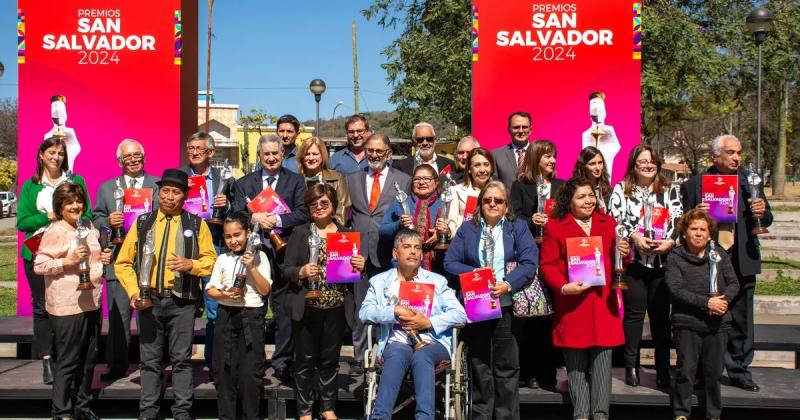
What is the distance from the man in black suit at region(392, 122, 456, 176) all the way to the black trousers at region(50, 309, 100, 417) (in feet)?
9.25

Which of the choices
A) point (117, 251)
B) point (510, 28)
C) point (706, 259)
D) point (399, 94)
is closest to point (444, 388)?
point (706, 259)

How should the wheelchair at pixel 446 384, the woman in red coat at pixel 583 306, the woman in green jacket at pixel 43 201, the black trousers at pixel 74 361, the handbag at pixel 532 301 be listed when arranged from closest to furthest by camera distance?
the wheelchair at pixel 446 384, the woman in red coat at pixel 583 306, the handbag at pixel 532 301, the black trousers at pixel 74 361, the woman in green jacket at pixel 43 201

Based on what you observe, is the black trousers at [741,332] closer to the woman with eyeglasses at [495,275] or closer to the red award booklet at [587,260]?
the red award booklet at [587,260]

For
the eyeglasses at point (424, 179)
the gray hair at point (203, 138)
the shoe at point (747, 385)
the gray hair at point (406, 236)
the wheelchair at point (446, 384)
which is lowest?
the shoe at point (747, 385)

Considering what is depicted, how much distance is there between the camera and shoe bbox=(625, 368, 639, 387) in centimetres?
581

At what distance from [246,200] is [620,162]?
12.1 feet

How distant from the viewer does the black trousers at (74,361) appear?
17.7 feet

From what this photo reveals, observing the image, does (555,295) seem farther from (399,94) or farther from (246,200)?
(399,94)

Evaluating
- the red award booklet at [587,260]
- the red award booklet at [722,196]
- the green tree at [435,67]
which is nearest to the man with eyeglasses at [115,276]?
the red award booklet at [587,260]

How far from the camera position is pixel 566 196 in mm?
5359

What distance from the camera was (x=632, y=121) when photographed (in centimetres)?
745

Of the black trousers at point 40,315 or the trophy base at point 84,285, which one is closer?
the trophy base at point 84,285

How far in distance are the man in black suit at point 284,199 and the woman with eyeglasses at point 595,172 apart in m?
2.12

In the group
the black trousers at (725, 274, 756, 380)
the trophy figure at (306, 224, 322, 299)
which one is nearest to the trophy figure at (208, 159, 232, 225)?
the trophy figure at (306, 224, 322, 299)
